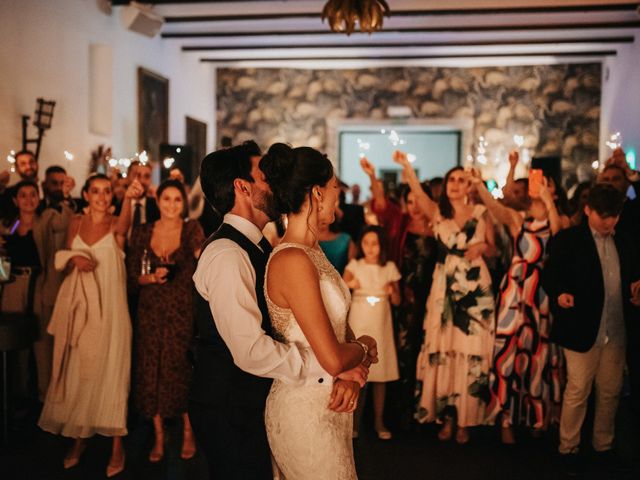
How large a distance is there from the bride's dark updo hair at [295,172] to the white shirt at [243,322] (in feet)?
0.76

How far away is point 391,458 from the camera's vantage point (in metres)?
4.27

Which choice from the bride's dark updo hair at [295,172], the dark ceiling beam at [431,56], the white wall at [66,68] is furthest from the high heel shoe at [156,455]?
the dark ceiling beam at [431,56]

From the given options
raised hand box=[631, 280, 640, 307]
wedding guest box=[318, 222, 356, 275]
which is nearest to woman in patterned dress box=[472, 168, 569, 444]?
raised hand box=[631, 280, 640, 307]

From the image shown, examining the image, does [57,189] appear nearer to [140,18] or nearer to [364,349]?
[140,18]

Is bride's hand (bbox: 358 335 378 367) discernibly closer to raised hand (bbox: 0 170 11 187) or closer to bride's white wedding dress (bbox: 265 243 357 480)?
bride's white wedding dress (bbox: 265 243 357 480)

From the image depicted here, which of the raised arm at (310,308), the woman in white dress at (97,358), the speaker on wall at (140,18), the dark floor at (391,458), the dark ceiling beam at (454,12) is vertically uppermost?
the dark ceiling beam at (454,12)

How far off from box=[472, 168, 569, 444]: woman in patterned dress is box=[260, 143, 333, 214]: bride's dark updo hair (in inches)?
109

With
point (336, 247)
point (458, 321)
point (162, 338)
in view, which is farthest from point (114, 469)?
point (458, 321)

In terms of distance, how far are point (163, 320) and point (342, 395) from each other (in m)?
2.37

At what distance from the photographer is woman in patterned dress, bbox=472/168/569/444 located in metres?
4.48

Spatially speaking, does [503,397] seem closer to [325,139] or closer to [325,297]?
[325,297]

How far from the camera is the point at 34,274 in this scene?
5145mm

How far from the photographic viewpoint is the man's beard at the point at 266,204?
7.39 feet

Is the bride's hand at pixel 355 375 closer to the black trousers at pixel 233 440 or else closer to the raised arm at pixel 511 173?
the black trousers at pixel 233 440
